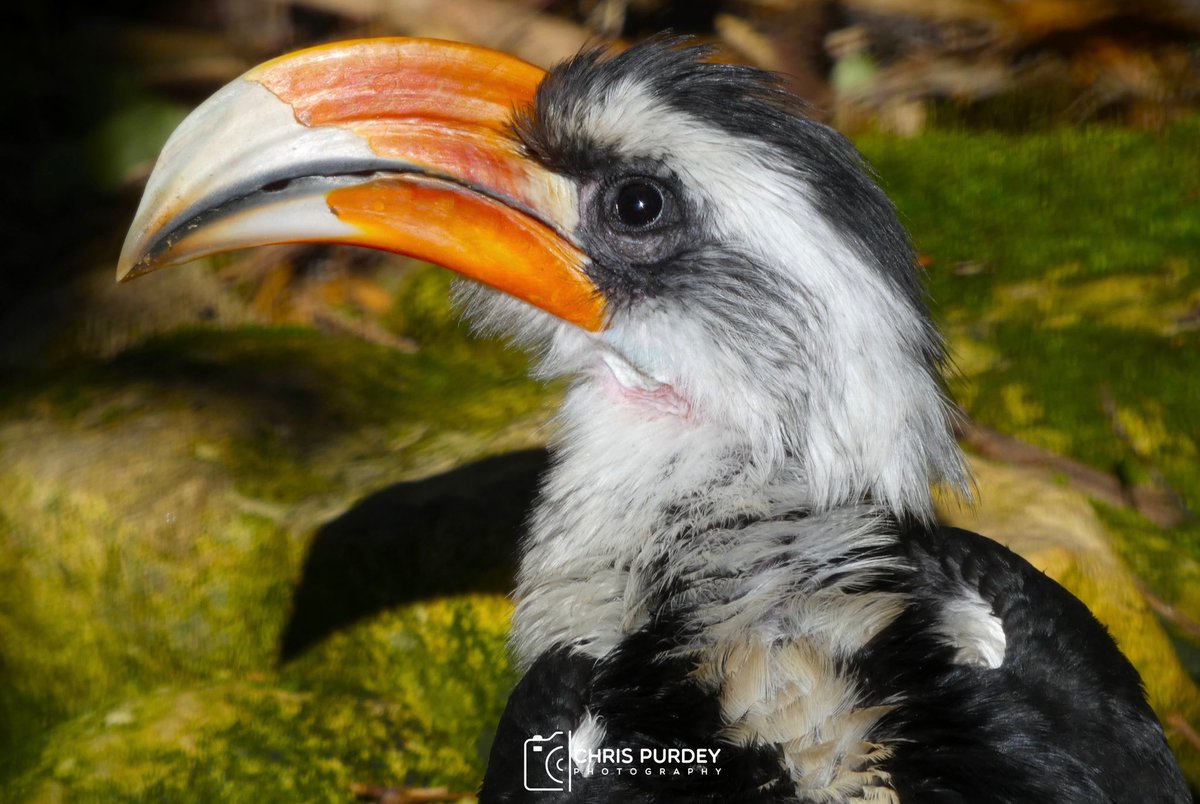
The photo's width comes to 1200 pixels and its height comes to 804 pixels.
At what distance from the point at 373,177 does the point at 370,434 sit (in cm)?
185

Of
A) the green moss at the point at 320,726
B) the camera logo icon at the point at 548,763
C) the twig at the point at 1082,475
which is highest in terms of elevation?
the twig at the point at 1082,475

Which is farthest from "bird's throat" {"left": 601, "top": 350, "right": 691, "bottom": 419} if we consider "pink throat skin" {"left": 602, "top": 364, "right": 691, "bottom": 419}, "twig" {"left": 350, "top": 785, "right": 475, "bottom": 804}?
"twig" {"left": 350, "top": 785, "right": 475, "bottom": 804}

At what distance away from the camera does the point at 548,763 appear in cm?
194

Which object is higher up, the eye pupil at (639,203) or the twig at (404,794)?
the eye pupil at (639,203)

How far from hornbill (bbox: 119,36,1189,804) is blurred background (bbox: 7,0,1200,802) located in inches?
16.1

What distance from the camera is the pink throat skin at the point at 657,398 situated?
2068 millimetres

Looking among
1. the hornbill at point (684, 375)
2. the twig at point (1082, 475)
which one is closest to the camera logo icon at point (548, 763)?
the hornbill at point (684, 375)

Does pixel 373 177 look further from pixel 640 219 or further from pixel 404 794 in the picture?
pixel 404 794

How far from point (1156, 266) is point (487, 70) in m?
3.12

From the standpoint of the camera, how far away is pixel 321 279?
477cm

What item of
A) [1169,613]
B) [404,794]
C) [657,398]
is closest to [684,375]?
[657,398]

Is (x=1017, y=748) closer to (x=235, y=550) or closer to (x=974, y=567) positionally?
(x=974, y=567)

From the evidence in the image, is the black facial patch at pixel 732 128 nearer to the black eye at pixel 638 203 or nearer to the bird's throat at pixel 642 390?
the black eye at pixel 638 203

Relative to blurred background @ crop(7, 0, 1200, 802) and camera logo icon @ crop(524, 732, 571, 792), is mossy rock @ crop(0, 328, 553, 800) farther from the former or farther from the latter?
camera logo icon @ crop(524, 732, 571, 792)
